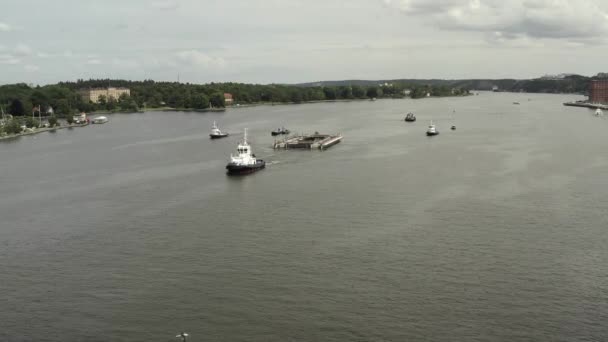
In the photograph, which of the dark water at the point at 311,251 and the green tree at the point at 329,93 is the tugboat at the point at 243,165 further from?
the green tree at the point at 329,93

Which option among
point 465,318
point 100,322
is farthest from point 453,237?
point 100,322

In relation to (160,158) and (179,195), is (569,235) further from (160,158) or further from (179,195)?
(160,158)

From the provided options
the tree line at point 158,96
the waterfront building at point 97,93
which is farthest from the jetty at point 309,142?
the waterfront building at point 97,93

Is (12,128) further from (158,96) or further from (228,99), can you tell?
(228,99)

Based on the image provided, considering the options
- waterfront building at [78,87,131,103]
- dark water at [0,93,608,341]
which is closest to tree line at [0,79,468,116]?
waterfront building at [78,87,131,103]

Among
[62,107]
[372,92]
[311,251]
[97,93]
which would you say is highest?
[372,92]

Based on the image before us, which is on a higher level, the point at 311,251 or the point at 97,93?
the point at 97,93

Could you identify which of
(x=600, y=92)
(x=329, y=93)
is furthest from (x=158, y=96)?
(x=600, y=92)
